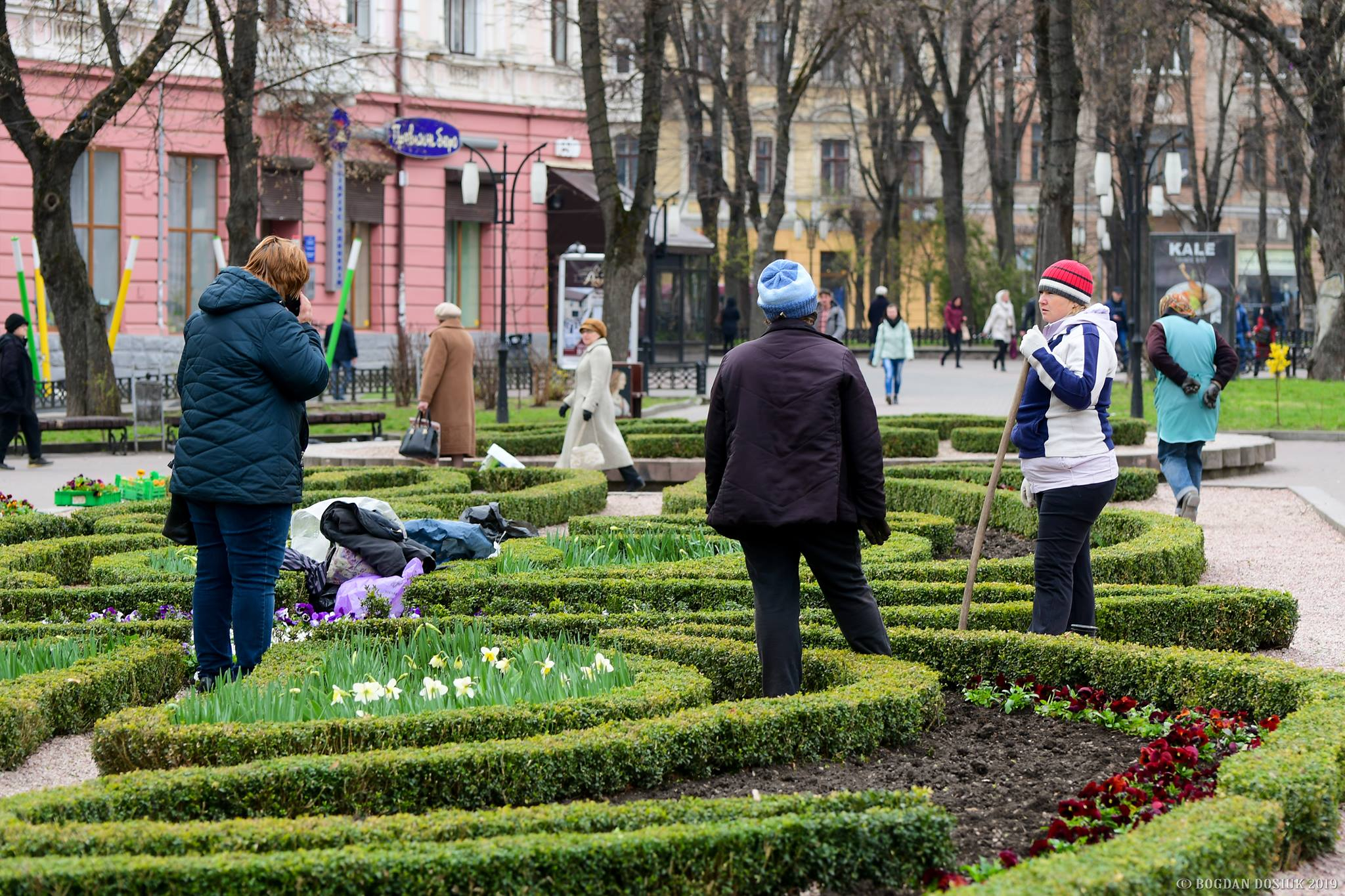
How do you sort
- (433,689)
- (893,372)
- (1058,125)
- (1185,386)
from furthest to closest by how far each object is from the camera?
(893,372) → (1058,125) → (1185,386) → (433,689)

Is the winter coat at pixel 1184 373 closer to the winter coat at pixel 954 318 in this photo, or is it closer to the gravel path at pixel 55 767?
the gravel path at pixel 55 767

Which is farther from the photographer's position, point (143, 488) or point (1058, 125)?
point (1058, 125)

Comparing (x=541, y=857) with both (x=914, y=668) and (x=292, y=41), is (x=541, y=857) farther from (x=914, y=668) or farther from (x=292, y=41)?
(x=292, y=41)

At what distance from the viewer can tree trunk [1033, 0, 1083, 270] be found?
2031 cm

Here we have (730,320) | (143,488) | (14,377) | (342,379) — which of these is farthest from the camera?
(730,320)

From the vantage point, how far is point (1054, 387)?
695cm

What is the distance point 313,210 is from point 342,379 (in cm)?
601

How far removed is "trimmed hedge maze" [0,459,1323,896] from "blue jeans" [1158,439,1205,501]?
8.58 feet

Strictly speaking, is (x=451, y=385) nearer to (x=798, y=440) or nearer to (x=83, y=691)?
(x=83, y=691)

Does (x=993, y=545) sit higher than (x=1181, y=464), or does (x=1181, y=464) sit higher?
(x=1181, y=464)

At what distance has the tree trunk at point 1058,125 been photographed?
2031 centimetres

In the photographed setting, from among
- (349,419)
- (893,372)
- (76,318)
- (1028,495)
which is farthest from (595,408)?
(893,372)

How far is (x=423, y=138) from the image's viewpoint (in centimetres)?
3372

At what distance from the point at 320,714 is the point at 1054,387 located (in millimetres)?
3288
